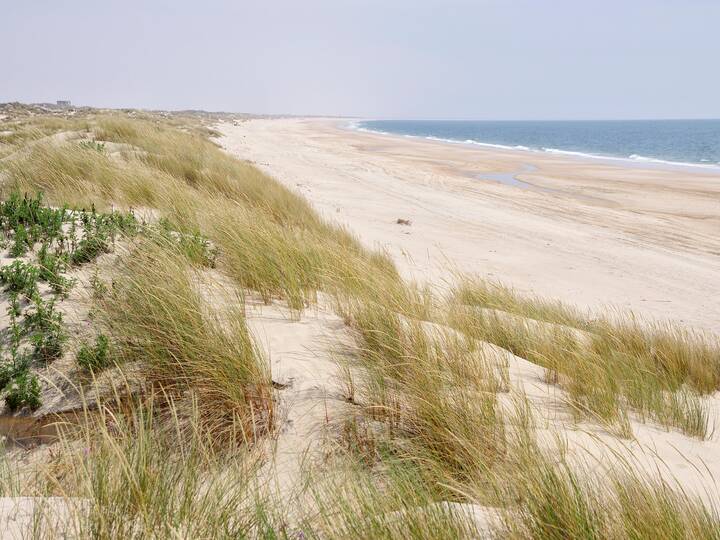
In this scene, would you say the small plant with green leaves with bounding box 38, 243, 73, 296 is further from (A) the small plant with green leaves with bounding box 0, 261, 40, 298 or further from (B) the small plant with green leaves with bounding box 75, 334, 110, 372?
(B) the small plant with green leaves with bounding box 75, 334, 110, 372

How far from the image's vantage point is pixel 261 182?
9.15 metres

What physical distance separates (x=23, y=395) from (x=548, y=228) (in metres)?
10.7

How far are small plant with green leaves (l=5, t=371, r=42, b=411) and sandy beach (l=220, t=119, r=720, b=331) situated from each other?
15.3ft

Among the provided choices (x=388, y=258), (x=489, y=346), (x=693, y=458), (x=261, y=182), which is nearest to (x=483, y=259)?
(x=388, y=258)

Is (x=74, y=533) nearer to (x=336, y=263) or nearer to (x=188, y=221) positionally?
(x=336, y=263)

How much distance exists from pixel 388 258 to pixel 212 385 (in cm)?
455

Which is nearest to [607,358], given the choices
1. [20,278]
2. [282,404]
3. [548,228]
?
[282,404]

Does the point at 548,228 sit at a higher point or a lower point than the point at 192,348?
lower

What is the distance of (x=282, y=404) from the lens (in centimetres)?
253

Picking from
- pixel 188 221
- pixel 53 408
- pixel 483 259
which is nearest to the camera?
pixel 53 408

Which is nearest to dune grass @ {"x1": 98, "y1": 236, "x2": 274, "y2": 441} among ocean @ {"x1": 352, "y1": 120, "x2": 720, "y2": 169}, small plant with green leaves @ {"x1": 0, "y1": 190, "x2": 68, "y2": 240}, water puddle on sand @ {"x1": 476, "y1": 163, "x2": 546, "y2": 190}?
small plant with green leaves @ {"x1": 0, "y1": 190, "x2": 68, "y2": 240}

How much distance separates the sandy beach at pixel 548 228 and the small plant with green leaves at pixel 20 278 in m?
4.36

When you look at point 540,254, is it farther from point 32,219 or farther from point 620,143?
point 620,143

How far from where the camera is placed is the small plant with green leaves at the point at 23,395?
266 centimetres
